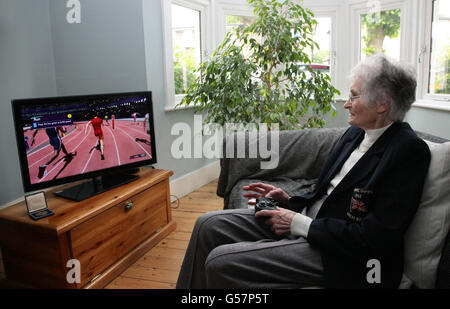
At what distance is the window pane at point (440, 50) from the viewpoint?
123 inches

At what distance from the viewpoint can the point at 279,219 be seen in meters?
1.34

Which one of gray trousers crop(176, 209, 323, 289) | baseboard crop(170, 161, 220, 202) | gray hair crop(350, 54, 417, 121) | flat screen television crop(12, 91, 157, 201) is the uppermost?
gray hair crop(350, 54, 417, 121)

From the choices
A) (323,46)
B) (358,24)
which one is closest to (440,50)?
(358,24)

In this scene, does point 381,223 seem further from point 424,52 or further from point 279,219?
point 424,52

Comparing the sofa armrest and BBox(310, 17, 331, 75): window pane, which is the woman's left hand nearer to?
the sofa armrest

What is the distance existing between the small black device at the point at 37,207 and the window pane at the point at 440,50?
10.9 ft

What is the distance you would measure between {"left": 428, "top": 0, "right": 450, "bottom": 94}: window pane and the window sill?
4.8 inches

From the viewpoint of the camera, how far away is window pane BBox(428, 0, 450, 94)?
313 centimetres

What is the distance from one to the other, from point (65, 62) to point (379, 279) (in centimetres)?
273

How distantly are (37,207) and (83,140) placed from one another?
1.42ft

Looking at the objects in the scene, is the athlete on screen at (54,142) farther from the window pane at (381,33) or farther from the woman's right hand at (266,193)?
the window pane at (381,33)

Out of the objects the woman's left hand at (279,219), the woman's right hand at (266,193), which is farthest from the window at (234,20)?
the woman's left hand at (279,219)

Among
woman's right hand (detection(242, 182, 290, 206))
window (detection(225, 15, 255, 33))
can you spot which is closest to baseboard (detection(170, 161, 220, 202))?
window (detection(225, 15, 255, 33))
